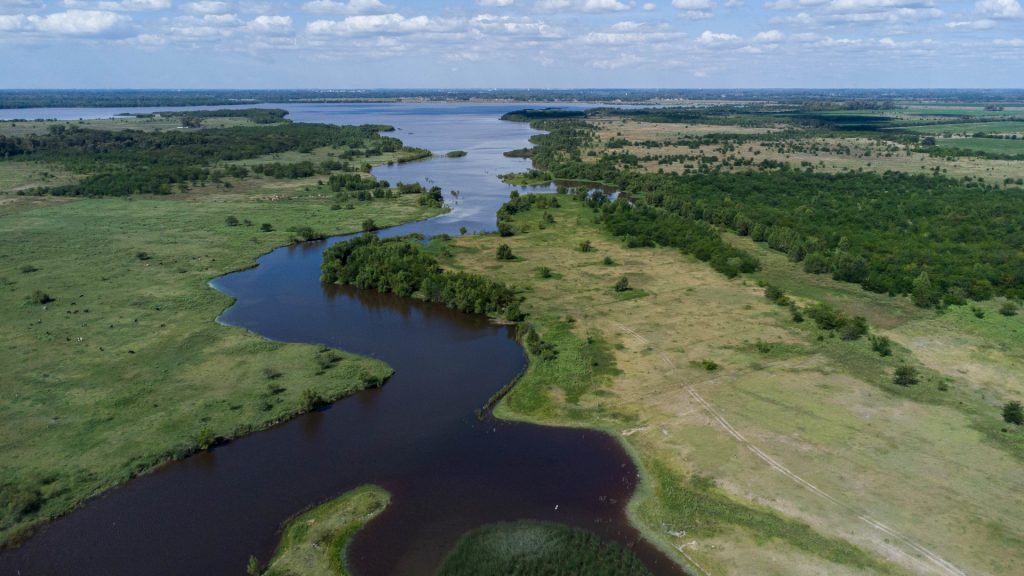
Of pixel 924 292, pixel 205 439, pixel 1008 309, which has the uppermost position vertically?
pixel 924 292

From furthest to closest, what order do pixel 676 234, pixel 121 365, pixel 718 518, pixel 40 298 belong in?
pixel 676 234 → pixel 40 298 → pixel 121 365 → pixel 718 518

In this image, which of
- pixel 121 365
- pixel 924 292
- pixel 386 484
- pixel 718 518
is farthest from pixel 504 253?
pixel 718 518

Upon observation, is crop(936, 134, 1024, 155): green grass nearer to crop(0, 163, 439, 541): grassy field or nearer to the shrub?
crop(0, 163, 439, 541): grassy field

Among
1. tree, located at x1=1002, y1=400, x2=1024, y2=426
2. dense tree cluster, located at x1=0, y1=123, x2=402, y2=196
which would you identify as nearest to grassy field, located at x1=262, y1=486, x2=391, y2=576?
tree, located at x1=1002, y1=400, x2=1024, y2=426

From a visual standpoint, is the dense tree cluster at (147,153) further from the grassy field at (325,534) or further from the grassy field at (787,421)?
the grassy field at (325,534)

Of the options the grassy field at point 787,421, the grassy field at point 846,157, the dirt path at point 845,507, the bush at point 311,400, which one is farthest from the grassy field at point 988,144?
the bush at point 311,400

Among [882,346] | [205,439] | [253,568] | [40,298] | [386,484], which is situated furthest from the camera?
[40,298]

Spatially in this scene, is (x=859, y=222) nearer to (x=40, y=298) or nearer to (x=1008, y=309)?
(x=1008, y=309)
